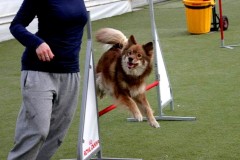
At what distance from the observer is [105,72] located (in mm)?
5309

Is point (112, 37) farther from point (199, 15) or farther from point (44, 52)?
point (199, 15)

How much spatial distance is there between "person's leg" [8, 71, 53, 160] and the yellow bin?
8889mm

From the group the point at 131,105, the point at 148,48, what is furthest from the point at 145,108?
the point at 148,48

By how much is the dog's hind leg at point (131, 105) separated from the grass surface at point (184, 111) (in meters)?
0.24

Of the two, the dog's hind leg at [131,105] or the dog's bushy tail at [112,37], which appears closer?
the dog's hind leg at [131,105]

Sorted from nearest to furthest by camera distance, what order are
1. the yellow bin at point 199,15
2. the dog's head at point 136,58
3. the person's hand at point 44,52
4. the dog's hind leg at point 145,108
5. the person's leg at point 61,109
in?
1. the person's hand at point 44,52
2. the person's leg at point 61,109
3. the dog's head at point 136,58
4. the dog's hind leg at point 145,108
5. the yellow bin at point 199,15

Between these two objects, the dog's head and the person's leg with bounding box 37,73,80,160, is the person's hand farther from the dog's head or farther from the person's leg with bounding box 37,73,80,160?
the dog's head

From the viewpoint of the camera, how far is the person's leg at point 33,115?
144 inches

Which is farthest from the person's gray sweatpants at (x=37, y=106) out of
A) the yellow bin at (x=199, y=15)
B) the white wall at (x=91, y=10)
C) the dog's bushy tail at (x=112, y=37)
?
the white wall at (x=91, y=10)

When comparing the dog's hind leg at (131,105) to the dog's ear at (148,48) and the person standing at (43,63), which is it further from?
the person standing at (43,63)

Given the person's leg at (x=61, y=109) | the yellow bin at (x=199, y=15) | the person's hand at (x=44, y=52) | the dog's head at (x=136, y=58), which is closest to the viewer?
the person's hand at (x=44, y=52)

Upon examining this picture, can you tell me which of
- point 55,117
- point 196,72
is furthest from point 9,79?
point 55,117

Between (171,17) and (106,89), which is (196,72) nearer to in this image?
(106,89)

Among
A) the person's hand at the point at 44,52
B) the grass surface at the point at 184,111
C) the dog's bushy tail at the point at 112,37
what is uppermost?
the person's hand at the point at 44,52
